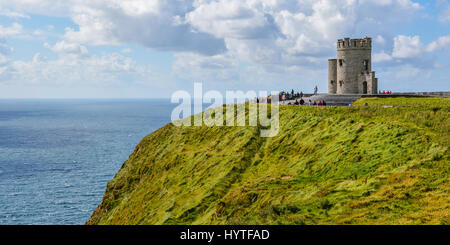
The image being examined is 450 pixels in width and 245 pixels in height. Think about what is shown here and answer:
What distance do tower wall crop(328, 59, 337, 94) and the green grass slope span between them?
59.4ft

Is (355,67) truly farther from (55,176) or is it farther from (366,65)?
(55,176)

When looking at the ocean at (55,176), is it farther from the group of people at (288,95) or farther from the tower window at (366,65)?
the tower window at (366,65)

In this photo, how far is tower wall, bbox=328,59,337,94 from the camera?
6234 cm

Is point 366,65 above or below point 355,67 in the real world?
above

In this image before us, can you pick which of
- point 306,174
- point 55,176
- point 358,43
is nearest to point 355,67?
point 358,43

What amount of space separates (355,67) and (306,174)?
1463 inches

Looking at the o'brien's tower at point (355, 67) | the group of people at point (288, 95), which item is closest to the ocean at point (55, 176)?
the group of people at point (288, 95)

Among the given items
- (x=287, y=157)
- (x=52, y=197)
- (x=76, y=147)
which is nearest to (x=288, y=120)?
(x=287, y=157)

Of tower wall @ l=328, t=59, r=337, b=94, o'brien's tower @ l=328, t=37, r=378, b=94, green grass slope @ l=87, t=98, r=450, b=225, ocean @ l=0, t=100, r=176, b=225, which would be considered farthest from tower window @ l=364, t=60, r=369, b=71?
ocean @ l=0, t=100, r=176, b=225

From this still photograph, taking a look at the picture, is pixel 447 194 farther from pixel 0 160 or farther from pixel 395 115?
pixel 0 160

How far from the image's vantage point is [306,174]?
2564cm

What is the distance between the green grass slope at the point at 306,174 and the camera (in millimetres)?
17000
